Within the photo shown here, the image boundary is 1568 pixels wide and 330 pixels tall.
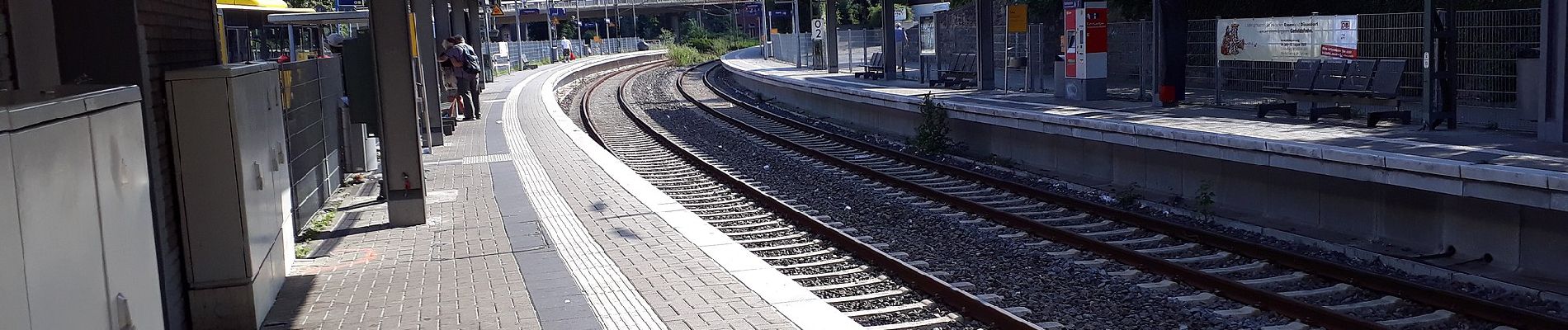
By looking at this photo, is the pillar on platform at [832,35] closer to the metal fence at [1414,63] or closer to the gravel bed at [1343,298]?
the metal fence at [1414,63]

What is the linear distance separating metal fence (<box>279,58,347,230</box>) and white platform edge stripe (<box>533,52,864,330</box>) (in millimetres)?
3098

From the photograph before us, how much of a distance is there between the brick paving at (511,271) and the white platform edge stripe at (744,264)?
11cm

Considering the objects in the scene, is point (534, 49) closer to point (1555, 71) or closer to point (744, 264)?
point (1555, 71)

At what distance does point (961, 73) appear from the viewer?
2455 cm

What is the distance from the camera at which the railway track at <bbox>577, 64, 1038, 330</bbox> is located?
7641mm

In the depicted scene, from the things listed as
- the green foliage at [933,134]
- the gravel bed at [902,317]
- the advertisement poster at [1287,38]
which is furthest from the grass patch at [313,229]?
the advertisement poster at [1287,38]

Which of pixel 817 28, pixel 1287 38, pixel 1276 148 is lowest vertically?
pixel 1276 148

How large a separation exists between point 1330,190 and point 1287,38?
5587 mm

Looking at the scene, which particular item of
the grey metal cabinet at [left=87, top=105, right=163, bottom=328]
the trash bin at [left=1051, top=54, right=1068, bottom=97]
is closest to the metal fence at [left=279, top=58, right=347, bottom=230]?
the grey metal cabinet at [left=87, top=105, right=163, bottom=328]

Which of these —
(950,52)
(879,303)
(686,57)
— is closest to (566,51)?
(686,57)

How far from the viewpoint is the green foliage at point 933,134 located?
17.5 m

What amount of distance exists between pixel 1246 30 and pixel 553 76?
2920 centimetres

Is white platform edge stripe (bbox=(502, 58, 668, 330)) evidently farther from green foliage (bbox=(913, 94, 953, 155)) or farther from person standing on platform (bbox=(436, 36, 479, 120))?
person standing on platform (bbox=(436, 36, 479, 120))

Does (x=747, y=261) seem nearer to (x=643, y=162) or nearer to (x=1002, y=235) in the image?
(x=1002, y=235)
